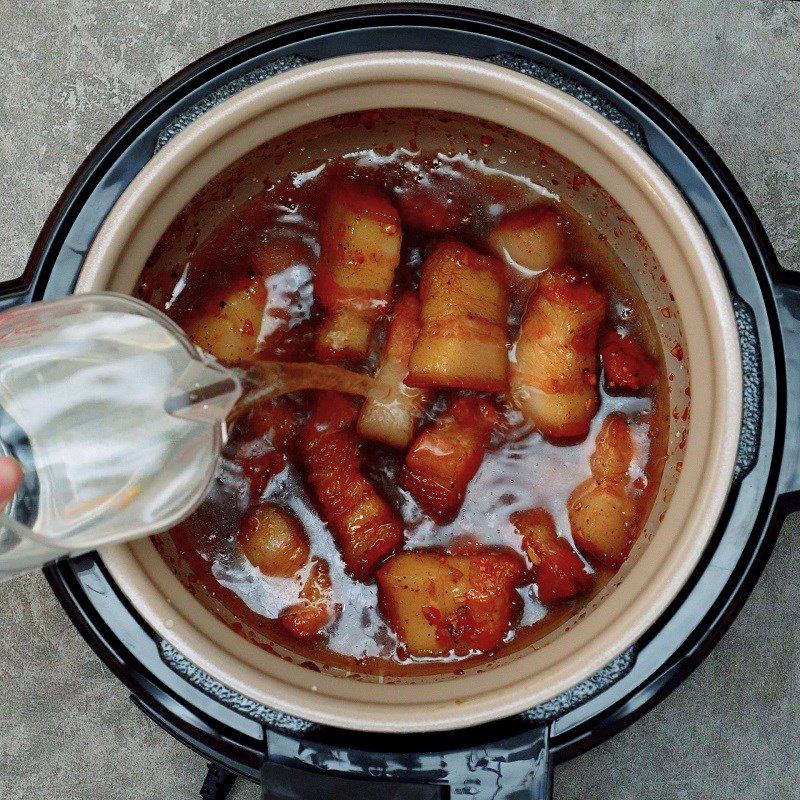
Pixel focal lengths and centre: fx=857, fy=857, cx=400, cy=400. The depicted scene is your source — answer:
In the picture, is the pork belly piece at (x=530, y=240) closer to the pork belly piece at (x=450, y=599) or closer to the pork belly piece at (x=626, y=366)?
the pork belly piece at (x=626, y=366)

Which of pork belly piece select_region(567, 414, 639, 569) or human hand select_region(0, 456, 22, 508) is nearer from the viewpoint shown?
human hand select_region(0, 456, 22, 508)

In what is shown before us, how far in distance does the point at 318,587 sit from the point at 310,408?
221mm

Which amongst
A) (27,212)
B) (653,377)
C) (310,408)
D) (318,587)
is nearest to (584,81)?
(653,377)

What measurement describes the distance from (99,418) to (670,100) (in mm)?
865

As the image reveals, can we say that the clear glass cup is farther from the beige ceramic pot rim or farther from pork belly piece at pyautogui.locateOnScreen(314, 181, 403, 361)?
pork belly piece at pyautogui.locateOnScreen(314, 181, 403, 361)

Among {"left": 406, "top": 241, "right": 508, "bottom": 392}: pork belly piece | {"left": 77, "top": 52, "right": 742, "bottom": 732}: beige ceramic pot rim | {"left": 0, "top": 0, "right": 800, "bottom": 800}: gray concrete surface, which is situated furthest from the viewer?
{"left": 0, "top": 0, "right": 800, "bottom": 800}: gray concrete surface

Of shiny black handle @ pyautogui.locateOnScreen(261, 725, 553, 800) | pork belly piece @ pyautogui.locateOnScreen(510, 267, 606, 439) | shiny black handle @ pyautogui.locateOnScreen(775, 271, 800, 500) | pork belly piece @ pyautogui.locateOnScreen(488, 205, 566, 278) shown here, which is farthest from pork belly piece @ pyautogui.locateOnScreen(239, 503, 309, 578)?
shiny black handle @ pyautogui.locateOnScreen(775, 271, 800, 500)

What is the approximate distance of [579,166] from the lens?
909 millimetres

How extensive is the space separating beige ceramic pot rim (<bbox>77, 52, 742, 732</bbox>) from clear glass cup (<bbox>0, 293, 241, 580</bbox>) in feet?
0.14

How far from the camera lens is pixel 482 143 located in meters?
1.02

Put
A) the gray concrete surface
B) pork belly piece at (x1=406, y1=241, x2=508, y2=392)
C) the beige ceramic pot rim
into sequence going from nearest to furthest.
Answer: the beige ceramic pot rim → pork belly piece at (x1=406, y1=241, x2=508, y2=392) → the gray concrete surface

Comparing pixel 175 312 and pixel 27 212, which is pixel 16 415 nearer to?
pixel 175 312

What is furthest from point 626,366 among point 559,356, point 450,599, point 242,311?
point 242,311

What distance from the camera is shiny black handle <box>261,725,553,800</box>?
871 mm
